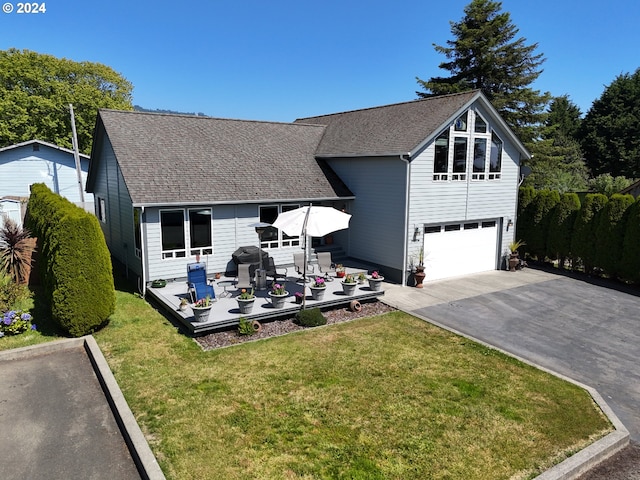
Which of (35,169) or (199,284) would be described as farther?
(35,169)

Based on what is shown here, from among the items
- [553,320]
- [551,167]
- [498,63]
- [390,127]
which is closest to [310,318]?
[553,320]

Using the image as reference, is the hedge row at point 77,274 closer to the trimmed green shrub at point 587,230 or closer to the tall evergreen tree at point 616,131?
the trimmed green shrub at point 587,230

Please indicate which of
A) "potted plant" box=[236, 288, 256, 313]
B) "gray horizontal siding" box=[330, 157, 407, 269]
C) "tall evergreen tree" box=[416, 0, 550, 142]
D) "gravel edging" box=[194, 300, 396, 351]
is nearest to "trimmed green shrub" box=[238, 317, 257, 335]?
"gravel edging" box=[194, 300, 396, 351]

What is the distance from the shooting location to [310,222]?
38.0ft

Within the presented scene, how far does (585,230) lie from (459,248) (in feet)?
17.3

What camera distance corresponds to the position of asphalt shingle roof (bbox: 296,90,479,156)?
15.8 meters

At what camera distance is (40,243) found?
12586 mm

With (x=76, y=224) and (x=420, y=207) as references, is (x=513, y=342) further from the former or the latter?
(x=76, y=224)

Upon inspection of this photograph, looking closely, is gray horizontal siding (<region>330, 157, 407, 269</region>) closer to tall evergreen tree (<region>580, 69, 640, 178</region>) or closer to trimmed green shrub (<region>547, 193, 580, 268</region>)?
trimmed green shrub (<region>547, 193, 580, 268</region>)

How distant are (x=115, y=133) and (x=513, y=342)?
1490 centimetres

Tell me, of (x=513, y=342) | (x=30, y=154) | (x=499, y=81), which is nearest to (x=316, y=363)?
(x=513, y=342)

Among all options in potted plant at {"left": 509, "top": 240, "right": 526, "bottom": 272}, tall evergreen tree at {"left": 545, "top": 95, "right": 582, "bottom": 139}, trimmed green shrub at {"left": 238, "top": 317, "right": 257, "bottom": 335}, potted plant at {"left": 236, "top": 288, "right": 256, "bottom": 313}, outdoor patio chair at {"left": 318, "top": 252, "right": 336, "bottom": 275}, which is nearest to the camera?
trimmed green shrub at {"left": 238, "top": 317, "right": 257, "bottom": 335}

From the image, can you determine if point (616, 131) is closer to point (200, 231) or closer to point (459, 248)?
point (459, 248)

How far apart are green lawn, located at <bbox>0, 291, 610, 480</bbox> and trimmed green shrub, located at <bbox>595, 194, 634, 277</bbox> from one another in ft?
33.4
